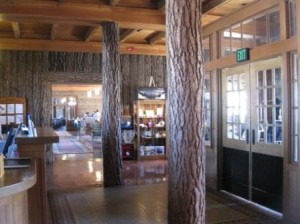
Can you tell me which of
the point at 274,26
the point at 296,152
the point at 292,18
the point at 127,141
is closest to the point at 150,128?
the point at 127,141

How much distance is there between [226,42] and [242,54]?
0.69 metres

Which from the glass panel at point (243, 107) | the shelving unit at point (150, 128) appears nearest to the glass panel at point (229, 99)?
the glass panel at point (243, 107)

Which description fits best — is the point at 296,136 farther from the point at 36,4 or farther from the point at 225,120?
the point at 36,4

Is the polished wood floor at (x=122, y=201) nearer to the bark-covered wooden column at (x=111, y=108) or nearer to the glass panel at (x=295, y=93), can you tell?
the bark-covered wooden column at (x=111, y=108)

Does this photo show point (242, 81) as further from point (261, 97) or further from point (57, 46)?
point (57, 46)

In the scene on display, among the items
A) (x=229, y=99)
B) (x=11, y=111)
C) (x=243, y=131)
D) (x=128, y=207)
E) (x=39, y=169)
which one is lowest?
(x=128, y=207)

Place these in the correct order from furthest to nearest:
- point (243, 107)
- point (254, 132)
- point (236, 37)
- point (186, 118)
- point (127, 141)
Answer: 1. point (127, 141)
2. point (236, 37)
3. point (243, 107)
4. point (254, 132)
5. point (186, 118)

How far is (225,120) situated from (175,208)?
3.16 m

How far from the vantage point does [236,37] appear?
537 centimetres

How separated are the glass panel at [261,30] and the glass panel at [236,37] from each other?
414 millimetres

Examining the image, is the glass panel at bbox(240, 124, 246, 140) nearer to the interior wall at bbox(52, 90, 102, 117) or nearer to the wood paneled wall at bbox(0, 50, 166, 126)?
the wood paneled wall at bbox(0, 50, 166, 126)

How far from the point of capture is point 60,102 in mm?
23297

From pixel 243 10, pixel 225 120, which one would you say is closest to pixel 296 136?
pixel 225 120

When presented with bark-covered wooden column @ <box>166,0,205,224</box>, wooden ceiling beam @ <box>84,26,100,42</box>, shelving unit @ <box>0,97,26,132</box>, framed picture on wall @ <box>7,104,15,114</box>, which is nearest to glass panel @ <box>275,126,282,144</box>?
bark-covered wooden column @ <box>166,0,205,224</box>
